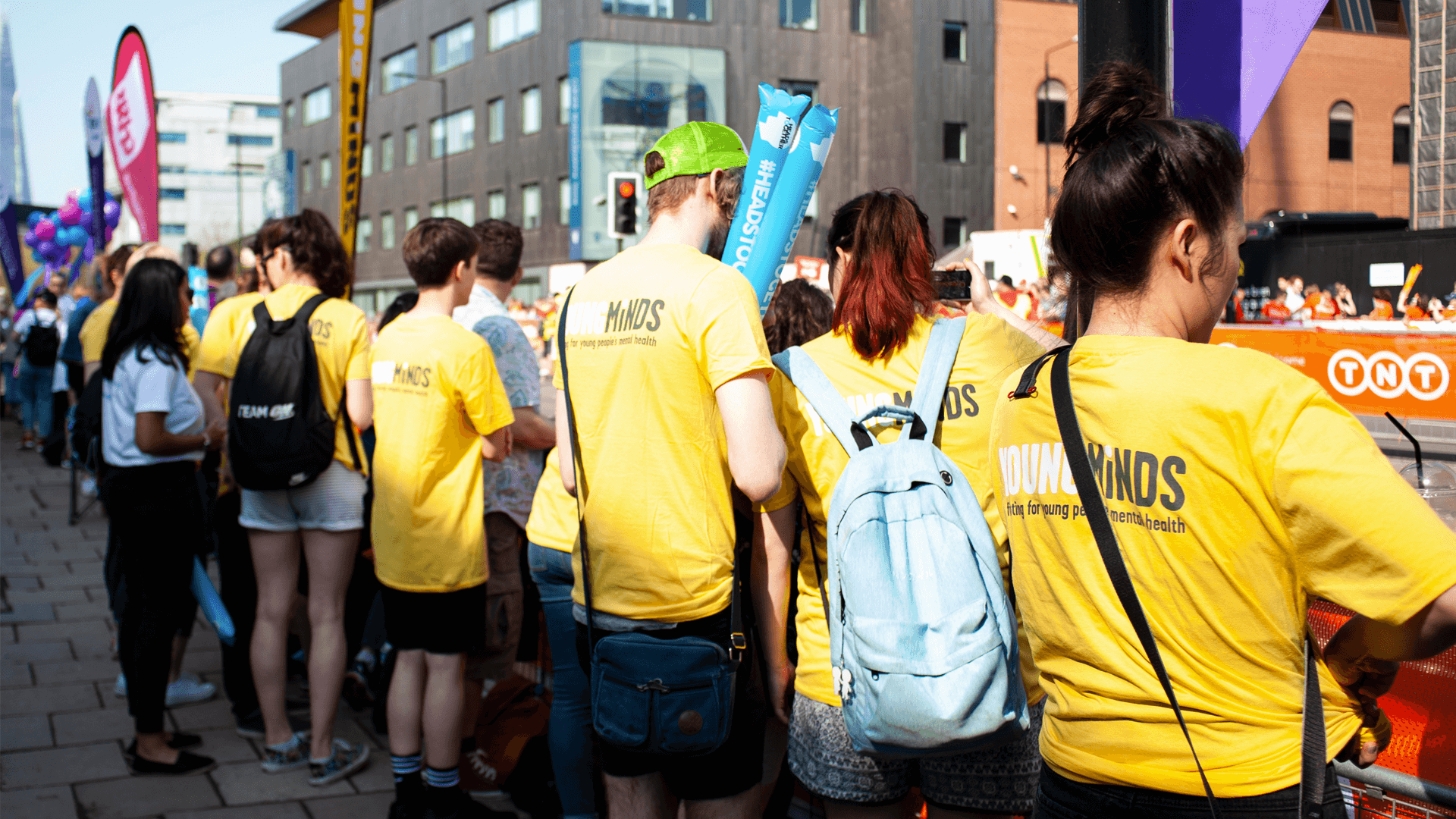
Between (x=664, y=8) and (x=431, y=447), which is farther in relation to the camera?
(x=664, y=8)

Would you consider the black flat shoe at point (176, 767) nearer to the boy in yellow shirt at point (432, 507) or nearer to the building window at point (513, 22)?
the boy in yellow shirt at point (432, 507)

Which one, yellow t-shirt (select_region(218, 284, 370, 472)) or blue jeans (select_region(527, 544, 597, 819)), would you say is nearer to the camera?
blue jeans (select_region(527, 544, 597, 819))

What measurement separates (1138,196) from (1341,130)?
150 feet

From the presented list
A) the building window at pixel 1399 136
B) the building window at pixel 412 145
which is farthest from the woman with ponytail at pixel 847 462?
the building window at pixel 412 145

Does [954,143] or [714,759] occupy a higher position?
[954,143]

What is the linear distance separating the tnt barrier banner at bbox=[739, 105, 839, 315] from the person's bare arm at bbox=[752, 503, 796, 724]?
0.67m

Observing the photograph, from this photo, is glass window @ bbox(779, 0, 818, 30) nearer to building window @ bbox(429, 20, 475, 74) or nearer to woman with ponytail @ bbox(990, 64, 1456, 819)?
building window @ bbox(429, 20, 475, 74)

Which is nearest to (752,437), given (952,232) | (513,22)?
(952,232)

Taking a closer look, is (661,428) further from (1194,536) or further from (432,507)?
(432,507)

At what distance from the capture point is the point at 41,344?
13.0 m

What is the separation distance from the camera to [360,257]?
52750 mm

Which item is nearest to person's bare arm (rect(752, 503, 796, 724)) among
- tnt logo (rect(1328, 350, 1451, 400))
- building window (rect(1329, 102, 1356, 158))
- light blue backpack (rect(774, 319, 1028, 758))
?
light blue backpack (rect(774, 319, 1028, 758))

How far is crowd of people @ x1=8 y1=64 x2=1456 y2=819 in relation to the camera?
1.41 meters

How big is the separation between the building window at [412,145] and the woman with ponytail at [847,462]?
162 ft
